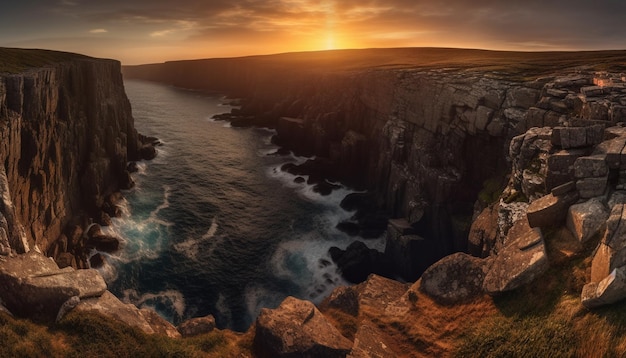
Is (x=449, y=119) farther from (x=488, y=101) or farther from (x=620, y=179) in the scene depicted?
(x=620, y=179)

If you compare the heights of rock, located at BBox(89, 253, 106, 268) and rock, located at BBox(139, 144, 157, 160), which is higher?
rock, located at BBox(139, 144, 157, 160)

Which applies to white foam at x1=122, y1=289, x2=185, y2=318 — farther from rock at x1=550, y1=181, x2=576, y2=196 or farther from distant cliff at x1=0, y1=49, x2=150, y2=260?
rock at x1=550, y1=181, x2=576, y2=196

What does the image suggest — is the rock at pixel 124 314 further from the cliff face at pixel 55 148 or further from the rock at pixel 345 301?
the rock at pixel 345 301

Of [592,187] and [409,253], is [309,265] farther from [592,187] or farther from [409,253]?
[592,187]

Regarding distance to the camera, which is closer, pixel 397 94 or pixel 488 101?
pixel 488 101

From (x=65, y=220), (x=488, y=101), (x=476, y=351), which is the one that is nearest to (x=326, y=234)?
(x=488, y=101)

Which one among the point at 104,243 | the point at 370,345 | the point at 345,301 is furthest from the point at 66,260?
the point at 370,345

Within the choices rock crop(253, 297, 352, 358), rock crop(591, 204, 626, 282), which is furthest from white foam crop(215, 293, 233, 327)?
rock crop(591, 204, 626, 282)
